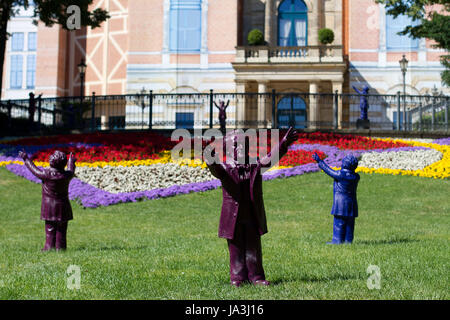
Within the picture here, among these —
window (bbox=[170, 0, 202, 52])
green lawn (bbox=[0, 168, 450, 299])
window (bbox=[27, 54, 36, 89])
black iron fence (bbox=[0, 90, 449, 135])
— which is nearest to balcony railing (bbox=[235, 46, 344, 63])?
black iron fence (bbox=[0, 90, 449, 135])

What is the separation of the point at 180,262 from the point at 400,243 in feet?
11.2

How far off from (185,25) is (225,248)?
28.9 meters

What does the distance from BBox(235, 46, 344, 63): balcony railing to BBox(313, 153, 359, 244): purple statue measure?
77.8ft

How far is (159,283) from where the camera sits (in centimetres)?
527

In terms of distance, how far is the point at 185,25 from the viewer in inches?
1363

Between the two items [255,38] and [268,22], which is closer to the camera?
[255,38]

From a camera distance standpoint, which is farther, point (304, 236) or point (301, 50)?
point (301, 50)

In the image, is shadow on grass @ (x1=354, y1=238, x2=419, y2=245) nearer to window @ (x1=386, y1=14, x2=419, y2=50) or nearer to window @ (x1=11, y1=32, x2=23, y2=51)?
window @ (x1=386, y1=14, x2=419, y2=50)

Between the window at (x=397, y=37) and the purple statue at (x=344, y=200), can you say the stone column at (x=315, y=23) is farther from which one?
the purple statue at (x=344, y=200)

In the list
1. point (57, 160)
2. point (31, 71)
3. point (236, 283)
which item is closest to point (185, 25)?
point (31, 71)

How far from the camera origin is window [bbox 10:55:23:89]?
143 feet

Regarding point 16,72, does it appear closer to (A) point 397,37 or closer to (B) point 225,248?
(A) point 397,37

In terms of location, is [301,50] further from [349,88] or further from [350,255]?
[350,255]
